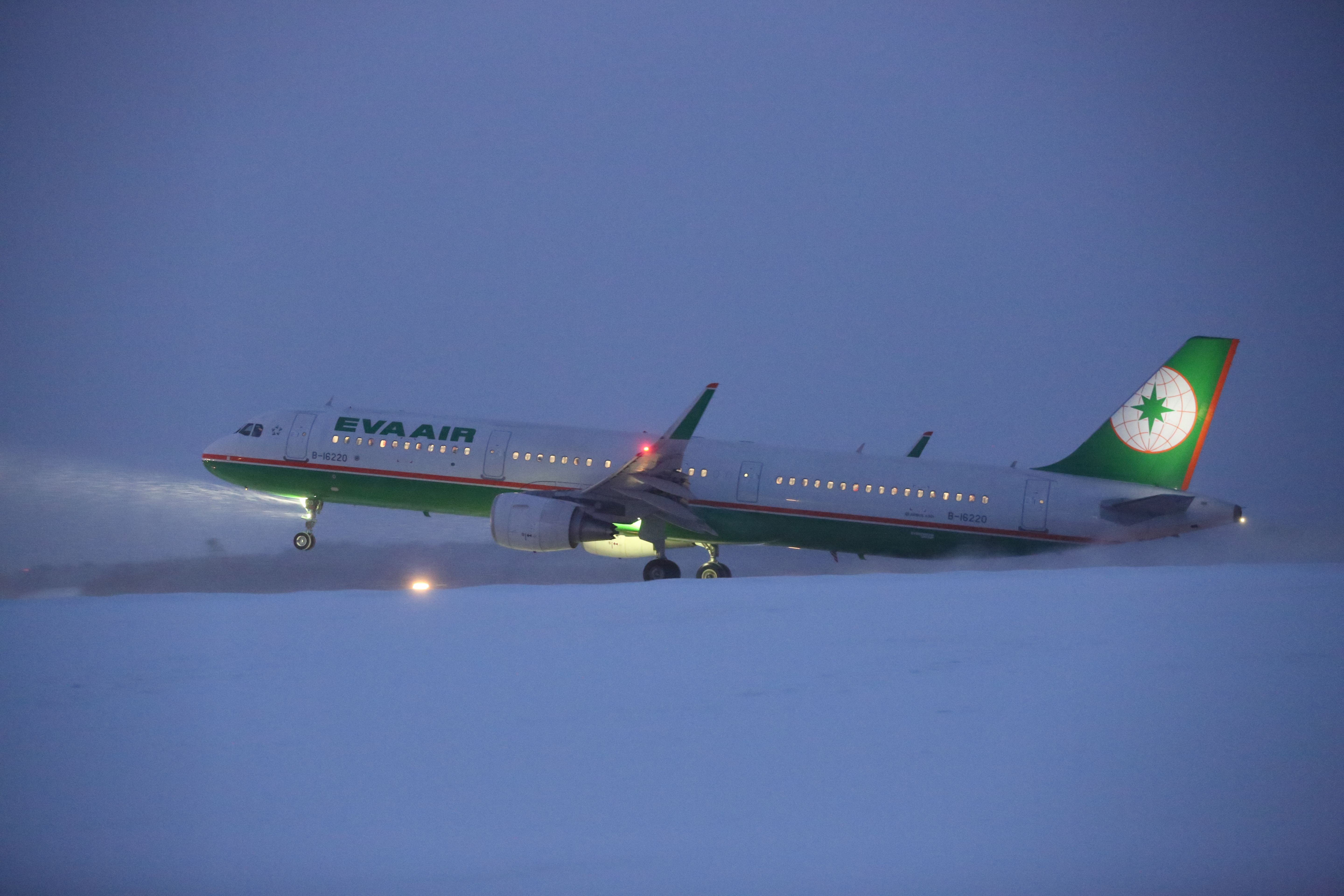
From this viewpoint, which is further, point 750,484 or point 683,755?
point 750,484

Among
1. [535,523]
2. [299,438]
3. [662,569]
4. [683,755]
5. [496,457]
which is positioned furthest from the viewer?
[299,438]

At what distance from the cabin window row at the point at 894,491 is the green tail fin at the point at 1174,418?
3158 mm

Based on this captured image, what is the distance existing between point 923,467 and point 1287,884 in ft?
63.6

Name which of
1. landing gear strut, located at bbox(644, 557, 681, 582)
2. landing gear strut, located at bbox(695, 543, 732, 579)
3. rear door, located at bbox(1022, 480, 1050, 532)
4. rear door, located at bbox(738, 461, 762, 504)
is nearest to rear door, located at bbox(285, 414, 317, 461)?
landing gear strut, located at bbox(644, 557, 681, 582)

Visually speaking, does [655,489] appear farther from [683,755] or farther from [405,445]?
[683,755]

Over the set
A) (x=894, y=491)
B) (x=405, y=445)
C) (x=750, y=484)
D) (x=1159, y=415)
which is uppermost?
(x=1159, y=415)

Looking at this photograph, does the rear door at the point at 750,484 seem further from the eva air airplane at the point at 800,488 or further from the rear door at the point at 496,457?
the rear door at the point at 496,457

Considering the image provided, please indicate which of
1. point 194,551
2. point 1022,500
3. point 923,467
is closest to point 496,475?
point 923,467

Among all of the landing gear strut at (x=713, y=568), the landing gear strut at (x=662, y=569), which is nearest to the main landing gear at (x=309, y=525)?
the landing gear strut at (x=662, y=569)

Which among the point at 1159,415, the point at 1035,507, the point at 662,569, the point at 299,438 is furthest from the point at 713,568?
the point at 299,438

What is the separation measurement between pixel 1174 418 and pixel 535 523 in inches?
585

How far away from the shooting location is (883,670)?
632cm

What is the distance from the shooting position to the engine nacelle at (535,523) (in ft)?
71.0

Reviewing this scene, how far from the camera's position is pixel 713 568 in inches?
946
